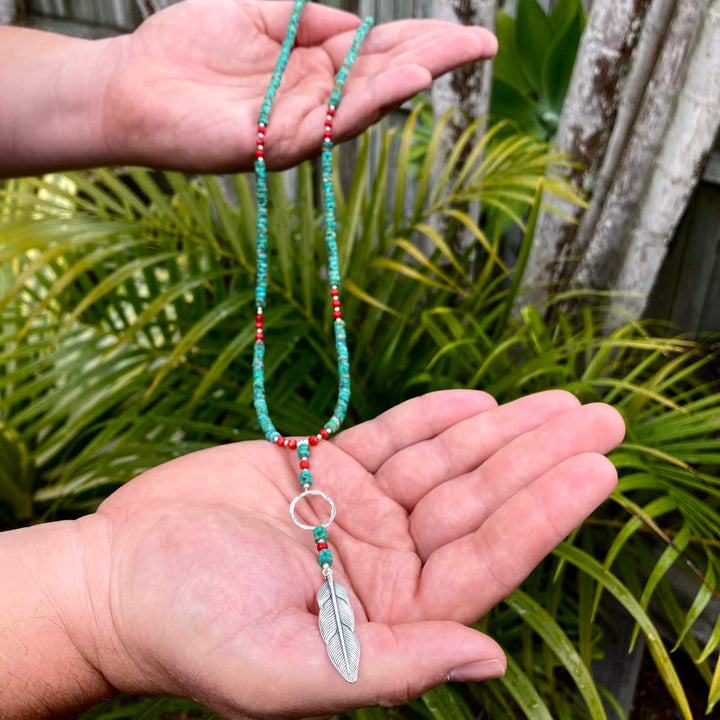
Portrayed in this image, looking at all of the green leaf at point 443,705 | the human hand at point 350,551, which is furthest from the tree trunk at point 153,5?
the green leaf at point 443,705

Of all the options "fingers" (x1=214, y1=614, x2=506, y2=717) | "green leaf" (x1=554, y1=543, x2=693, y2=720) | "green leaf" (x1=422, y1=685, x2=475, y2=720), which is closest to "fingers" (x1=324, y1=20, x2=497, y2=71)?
"green leaf" (x1=554, y1=543, x2=693, y2=720)

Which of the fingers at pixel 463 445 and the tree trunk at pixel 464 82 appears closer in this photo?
the fingers at pixel 463 445

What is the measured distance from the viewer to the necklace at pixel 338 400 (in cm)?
77

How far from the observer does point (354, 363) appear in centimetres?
172

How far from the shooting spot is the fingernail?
2.43ft

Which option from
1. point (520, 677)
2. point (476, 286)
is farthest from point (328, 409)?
point (520, 677)

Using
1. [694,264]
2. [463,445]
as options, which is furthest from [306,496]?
[694,264]

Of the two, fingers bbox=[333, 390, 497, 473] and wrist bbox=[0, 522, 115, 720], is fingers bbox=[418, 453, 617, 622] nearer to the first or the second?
fingers bbox=[333, 390, 497, 473]

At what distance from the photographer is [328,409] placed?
1716 mm

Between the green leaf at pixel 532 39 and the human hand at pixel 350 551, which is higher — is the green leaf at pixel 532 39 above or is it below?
above

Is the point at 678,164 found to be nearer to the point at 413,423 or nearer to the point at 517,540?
the point at 413,423

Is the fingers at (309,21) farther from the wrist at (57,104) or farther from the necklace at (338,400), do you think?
the wrist at (57,104)

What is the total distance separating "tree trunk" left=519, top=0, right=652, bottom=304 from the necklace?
22.6 inches

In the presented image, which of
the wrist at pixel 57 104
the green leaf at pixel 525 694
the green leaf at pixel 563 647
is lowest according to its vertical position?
the green leaf at pixel 525 694
